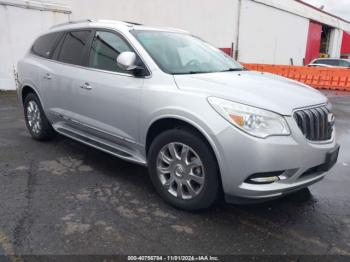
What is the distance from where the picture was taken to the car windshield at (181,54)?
150 inches

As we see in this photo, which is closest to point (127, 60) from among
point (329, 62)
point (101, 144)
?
point (101, 144)

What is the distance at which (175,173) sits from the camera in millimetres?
3477

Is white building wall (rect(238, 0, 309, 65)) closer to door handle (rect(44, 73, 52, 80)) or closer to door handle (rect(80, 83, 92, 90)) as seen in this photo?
door handle (rect(44, 73, 52, 80))

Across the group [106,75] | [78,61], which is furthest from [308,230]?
[78,61]

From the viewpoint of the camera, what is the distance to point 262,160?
114 inches

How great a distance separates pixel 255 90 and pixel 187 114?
0.66m

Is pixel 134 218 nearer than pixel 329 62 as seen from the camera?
Yes

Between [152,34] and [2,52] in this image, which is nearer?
[152,34]

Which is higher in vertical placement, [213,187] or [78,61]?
[78,61]

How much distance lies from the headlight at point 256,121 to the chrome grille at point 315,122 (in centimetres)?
20

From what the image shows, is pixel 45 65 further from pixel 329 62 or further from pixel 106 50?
pixel 329 62

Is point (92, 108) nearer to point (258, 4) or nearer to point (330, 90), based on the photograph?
point (330, 90)

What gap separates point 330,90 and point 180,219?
13321 mm

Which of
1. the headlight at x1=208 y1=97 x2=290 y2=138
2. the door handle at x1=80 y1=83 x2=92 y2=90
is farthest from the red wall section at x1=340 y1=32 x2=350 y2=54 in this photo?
the headlight at x1=208 y1=97 x2=290 y2=138
